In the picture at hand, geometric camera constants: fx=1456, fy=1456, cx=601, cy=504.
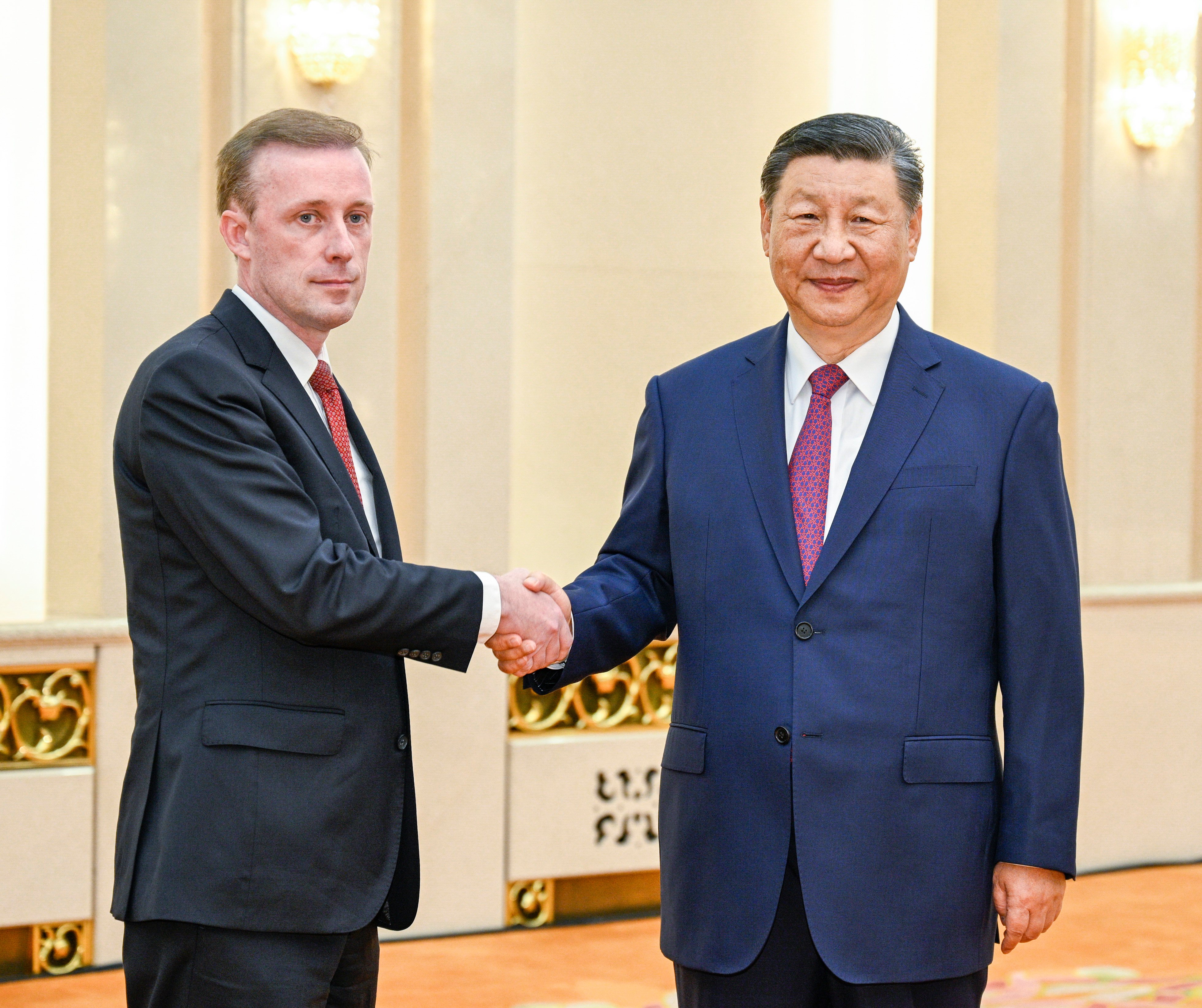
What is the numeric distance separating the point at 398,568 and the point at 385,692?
0.20m

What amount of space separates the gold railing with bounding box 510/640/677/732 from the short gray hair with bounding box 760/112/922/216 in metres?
2.74

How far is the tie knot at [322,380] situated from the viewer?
2467 mm

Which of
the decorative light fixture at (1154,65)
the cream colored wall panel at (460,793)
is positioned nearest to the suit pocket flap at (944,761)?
the cream colored wall panel at (460,793)

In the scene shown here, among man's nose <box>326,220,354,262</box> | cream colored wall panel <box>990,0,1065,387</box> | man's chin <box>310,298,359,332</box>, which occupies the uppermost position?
cream colored wall panel <box>990,0,1065,387</box>

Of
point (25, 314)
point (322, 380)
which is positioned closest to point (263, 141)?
point (322, 380)

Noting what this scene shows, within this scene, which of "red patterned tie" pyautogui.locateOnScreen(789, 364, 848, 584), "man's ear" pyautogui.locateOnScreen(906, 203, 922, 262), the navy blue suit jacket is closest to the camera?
the navy blue suit jacket

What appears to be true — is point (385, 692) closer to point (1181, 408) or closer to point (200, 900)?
point (200, 900)

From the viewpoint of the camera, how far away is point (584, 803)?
503 cm

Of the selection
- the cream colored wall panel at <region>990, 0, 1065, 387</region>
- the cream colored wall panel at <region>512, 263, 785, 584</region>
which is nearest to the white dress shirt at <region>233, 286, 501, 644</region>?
the cream colored wall panel at <region>512, 263, 785, 584</region>

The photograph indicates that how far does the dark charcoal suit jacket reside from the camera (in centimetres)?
216

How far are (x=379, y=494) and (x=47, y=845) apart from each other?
7.78 feet

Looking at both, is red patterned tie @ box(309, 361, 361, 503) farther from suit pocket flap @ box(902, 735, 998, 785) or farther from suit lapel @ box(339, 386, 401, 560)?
suit pocket flap @ box(902, 735, 998, 785)

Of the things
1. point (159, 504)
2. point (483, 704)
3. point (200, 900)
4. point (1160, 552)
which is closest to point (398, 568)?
point (159, 504)

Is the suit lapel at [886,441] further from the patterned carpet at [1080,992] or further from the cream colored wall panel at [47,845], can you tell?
the cream colored wall panel at [47,845]
